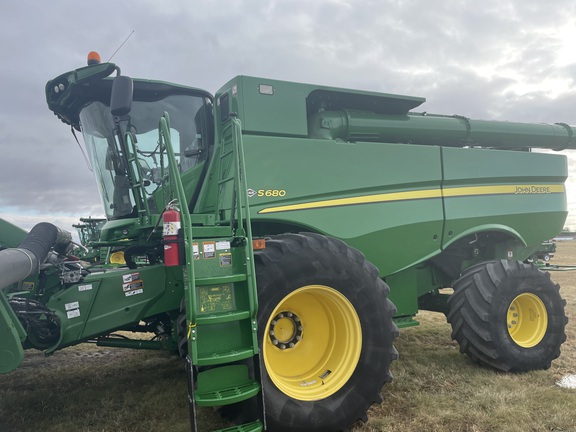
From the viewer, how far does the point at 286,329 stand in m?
3.62

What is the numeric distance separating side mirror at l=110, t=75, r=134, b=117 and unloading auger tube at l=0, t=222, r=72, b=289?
124cm

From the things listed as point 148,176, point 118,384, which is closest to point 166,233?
point 148,176

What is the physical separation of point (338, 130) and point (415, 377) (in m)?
2.59

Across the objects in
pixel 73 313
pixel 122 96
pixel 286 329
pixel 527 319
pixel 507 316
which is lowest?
pixel 527 319

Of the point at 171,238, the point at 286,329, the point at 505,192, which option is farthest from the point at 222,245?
the point at 505,192

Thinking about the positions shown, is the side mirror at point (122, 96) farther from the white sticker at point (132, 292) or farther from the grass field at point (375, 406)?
the grass field at point (375, 406)

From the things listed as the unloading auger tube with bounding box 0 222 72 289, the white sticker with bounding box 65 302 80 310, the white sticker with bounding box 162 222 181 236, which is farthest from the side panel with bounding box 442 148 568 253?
the unloading auger tube with bounding box 0 222 72 289

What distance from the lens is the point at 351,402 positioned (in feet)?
10.9

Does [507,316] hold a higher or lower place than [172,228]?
lower

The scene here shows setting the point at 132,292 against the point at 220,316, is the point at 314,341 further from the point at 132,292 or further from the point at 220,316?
the point at 132,292

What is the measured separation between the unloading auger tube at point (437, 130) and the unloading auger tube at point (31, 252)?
261 cm

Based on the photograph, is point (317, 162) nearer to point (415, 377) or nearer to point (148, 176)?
point (148, 176)

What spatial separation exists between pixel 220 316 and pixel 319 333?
3.58ft

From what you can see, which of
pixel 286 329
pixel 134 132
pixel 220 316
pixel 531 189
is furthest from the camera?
pixel 531 189
